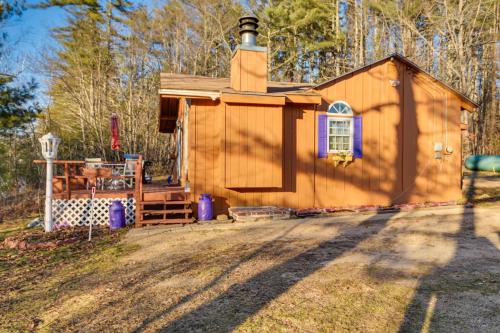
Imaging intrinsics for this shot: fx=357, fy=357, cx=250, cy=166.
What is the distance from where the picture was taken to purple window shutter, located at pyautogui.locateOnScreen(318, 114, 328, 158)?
28.4 feet

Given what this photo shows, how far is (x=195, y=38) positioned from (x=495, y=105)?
20529mm

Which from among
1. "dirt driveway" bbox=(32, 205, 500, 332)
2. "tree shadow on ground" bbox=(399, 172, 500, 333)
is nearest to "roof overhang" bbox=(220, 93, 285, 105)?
"dirt driveway" bbox=(32, 205, 500, 332)

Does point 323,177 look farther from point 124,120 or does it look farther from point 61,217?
point 124,120

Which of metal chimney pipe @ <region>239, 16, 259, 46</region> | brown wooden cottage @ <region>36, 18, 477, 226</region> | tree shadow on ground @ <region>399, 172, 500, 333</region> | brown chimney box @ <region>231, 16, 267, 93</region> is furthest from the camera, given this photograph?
metal chimney pipe @ <region>239, 16, 259, 46</region>

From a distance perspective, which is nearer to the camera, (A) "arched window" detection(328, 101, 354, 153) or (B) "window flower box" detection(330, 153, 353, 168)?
(B) "window flower box" detection(330, 153, 353, 168)

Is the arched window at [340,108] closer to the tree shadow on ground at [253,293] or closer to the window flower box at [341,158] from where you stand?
the window flower box at [341,158]

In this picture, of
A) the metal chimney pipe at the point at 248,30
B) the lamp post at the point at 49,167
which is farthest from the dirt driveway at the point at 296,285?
the metal chimney pipe at the point at 248,30

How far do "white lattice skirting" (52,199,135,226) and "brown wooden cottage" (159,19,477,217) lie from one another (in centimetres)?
152

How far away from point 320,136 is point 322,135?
0.20 ft

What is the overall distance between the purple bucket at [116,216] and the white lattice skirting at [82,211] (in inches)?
18.2

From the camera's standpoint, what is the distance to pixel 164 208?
766cm

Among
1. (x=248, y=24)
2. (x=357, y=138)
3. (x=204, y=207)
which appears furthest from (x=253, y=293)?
(x=248, y=24)

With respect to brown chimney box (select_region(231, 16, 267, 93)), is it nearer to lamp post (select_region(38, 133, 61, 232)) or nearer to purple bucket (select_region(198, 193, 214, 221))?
purple bucket (select_region(198, 193, 214, 221))

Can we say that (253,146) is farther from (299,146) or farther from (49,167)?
(49,167)
